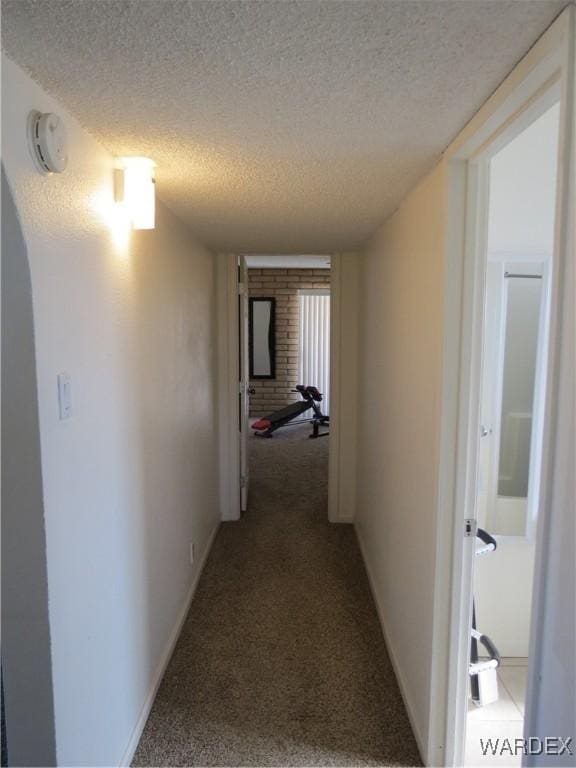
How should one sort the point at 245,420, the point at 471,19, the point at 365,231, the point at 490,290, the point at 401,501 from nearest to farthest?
the point at 471,19 → the point at 401,501 → the point at 490,290 → the point at 365,231 → the point at 245,420

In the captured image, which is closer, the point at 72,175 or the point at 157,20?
the point at 157,20

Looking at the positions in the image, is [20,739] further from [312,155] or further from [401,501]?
[312,155]

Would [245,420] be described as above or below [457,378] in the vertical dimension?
below

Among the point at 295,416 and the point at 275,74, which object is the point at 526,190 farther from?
the point at 295,416

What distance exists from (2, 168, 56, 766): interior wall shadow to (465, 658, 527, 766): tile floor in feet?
5.50

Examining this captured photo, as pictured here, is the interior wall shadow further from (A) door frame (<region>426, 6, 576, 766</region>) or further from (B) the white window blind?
(B) the white window blind

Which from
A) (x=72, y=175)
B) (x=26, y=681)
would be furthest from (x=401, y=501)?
(x=72, y=175)

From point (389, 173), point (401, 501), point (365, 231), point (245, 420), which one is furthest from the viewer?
point (245, 420)

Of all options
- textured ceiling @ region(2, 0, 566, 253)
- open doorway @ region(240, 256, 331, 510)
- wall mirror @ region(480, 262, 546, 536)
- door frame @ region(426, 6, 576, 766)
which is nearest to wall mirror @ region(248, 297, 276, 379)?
open doorway @ region(240, 256, 331, 510)

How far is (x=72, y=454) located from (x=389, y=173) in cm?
136

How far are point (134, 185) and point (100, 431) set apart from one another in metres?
0.79

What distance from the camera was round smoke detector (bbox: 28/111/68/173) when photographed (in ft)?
3.55

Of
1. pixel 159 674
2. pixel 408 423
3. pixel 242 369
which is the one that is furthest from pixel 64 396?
pixel 242 369

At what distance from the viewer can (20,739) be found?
3.92 ft
